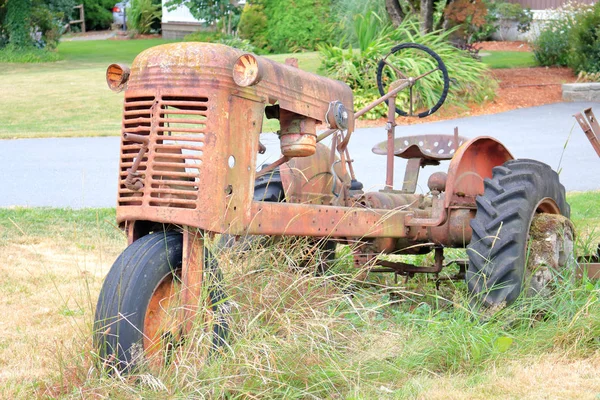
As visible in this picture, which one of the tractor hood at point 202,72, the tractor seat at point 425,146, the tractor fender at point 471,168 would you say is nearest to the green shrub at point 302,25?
the tractor seat at point 425,146

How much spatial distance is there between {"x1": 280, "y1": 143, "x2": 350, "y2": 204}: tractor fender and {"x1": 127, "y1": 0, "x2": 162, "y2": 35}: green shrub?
3565 centimetres

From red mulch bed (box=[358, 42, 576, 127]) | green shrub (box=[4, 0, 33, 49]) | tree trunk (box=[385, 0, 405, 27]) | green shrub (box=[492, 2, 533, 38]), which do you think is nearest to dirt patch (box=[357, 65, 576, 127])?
red mulch bed (box=[358, 42, 576, 127])

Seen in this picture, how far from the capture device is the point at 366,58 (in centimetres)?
1730

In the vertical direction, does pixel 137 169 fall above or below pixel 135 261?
above

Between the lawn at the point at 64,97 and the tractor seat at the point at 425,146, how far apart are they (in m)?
8.23

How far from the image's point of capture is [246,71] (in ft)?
12.5

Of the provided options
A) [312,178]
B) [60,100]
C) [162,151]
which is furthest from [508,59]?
[162,151]

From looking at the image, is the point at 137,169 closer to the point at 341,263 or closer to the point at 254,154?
the point at 254,154

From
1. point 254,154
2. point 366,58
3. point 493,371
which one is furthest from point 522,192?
point 366,58

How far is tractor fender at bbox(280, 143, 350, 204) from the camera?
5.17 metres

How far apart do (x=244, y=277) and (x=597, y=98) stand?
16.3 meters

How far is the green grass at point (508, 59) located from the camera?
24234mm

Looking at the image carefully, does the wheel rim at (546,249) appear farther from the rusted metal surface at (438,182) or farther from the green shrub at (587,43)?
the green shrub at (587,43)

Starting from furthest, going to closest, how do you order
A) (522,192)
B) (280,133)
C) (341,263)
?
1. (341,263)
2. (522,192)
3. (280,133)
